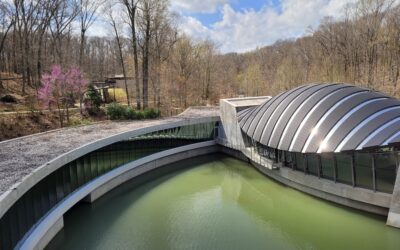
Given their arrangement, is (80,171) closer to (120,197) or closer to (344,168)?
(120,197)

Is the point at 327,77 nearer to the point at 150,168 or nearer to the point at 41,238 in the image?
the point at 150,168

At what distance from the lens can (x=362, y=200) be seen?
56.6 ft

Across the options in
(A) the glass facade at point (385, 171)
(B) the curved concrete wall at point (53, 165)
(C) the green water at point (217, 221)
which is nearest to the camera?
(B) the curved concrete wall at point (53, 165)

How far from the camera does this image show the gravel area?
14.2 metres

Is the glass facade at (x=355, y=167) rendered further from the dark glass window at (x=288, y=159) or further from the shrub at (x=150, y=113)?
the shrub at (x=150, y=113)

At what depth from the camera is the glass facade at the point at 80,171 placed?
1203 cm

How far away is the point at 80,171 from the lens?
1848 cm

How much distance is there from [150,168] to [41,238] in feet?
41.8

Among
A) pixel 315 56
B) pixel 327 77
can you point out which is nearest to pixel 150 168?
pixel 327 77

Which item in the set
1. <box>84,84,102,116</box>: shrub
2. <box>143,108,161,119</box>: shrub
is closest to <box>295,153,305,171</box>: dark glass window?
<box>143,108,161,119</box>: shrub

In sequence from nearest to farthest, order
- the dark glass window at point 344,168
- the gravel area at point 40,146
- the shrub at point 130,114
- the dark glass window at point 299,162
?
the gravel area at point 40,146 < the dark glass window at point 344,168 < the dark glass window at point 299,162 < the shrub at point 130,114

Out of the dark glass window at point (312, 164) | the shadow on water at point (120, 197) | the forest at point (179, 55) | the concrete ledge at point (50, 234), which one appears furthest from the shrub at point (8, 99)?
the dark glass window at point (312, 164)

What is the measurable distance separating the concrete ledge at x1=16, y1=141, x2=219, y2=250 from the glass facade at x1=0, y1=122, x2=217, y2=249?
0.86 feet

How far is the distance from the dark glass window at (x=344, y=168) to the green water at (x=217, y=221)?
157cm
